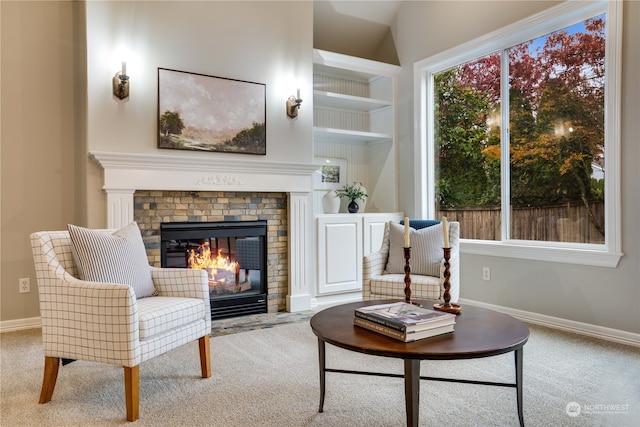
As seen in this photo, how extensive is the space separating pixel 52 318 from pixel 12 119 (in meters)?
2.08

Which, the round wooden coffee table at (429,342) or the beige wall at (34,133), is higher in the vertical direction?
the beige wall at (34,133)

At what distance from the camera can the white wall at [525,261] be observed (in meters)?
2.94

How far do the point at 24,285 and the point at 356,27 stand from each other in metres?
4.00

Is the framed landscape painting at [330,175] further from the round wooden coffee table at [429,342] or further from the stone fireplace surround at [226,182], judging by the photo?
the round wooden coffee table at [429,342]

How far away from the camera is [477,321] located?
1896mm

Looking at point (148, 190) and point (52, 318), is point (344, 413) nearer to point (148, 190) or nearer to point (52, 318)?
point (52, 318)

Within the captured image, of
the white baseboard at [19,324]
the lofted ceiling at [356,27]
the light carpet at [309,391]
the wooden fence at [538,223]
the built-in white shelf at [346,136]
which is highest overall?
the lofted ceiling at [356,27]

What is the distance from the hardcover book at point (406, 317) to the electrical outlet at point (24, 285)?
2941 mm

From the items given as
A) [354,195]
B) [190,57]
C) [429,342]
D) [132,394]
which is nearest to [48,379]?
[132,394]

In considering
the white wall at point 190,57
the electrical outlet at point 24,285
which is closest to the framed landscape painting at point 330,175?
the white wall at point 190,57

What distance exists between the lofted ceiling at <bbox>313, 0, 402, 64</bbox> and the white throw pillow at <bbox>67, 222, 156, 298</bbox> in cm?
329

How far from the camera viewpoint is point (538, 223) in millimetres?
3621

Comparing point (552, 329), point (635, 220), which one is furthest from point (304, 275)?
point (635, 220)

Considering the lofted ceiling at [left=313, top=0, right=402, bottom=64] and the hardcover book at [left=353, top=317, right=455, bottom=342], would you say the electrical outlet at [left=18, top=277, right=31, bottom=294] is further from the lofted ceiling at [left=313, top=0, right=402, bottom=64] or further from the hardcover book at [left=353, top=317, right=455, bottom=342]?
the lofted ceiling at [left=313, top=0, right=402, bottom=64]
